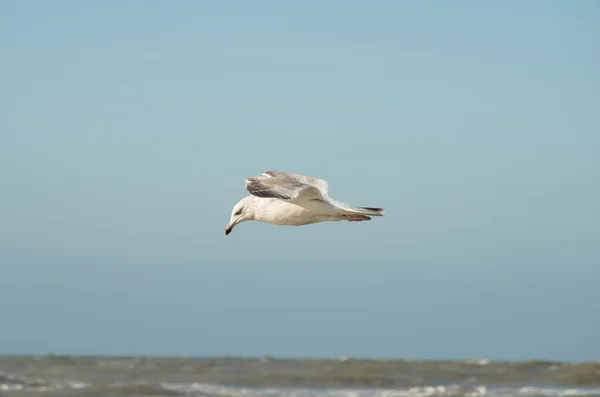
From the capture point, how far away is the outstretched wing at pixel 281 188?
1494cm

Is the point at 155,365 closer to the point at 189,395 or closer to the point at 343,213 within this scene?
the point at 189,395

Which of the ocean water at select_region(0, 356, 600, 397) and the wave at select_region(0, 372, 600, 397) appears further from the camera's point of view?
the ocean water at select_region(0, 356, 600, 397)

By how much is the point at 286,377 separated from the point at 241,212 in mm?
7244

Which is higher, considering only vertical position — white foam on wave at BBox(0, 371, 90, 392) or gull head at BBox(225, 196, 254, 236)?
gull head at BBox(225, 196, 254, 236)

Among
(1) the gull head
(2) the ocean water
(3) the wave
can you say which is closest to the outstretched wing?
(1) the gull head

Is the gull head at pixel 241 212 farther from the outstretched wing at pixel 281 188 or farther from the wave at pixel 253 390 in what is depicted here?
the wave at pixel 253 390

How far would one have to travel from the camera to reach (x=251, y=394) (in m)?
20.0

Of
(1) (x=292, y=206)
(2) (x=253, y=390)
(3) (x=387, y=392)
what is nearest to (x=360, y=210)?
(1) (x=292, y=206)

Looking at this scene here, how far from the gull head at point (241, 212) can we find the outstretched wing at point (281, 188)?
59 centimetres

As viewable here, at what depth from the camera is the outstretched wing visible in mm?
14938

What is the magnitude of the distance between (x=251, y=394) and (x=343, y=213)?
5875mm

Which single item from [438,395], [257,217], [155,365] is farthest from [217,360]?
[257,217]

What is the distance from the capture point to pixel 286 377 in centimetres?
2269

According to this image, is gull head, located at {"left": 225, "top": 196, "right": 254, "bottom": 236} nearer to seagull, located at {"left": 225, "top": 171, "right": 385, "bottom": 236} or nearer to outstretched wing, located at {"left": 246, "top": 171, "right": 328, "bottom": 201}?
seagull, located at {"left": 225, "top": 171, "right": 385, "bottom": 236}
